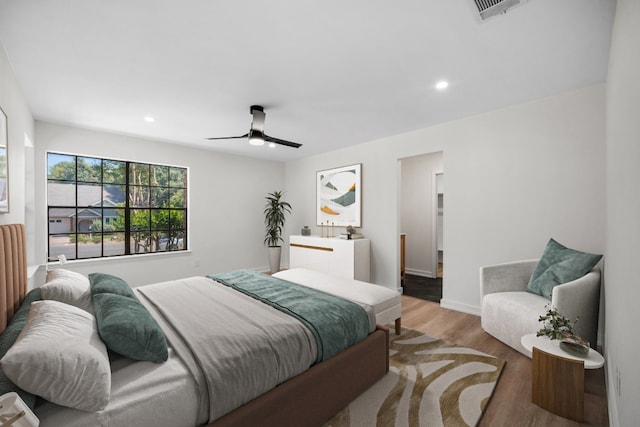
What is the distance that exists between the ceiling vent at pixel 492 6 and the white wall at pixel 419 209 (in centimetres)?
379

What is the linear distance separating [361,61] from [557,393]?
273cm

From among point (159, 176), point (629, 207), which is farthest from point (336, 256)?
point (629, 207)

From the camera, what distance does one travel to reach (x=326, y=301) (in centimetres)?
227

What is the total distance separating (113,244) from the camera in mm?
4430

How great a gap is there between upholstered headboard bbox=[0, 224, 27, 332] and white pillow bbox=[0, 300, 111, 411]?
2.53 feet

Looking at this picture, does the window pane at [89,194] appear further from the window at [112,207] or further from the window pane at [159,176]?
the window pane at [159,176]

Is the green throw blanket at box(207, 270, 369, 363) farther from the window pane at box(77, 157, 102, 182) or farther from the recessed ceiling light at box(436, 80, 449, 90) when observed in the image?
the window pane at box(77, 157, 102, 182)

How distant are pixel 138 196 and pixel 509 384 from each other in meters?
5.42

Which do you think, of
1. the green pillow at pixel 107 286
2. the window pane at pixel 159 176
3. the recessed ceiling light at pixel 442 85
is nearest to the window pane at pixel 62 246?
the window pane at pixel 159 176

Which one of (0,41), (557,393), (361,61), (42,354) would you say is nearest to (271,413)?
(42,354)

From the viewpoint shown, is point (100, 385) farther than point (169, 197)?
No

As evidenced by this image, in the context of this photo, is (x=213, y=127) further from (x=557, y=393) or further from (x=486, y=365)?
(x=557, y=393)

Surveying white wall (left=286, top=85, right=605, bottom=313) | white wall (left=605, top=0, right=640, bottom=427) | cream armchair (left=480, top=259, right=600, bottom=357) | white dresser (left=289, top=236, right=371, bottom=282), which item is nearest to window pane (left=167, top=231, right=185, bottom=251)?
white dresser (left=289, top=236, right=371, bottom=282)

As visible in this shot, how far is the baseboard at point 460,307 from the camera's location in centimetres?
349
